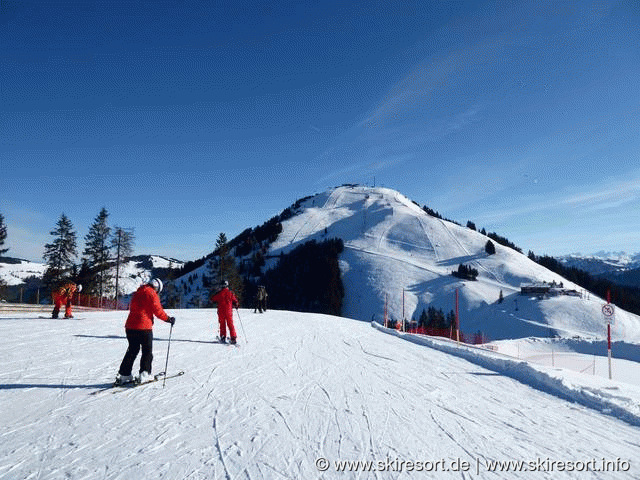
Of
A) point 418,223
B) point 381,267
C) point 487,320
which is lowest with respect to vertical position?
point 487,320

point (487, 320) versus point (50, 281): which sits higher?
point (50, 281)

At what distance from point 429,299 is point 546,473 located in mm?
101984

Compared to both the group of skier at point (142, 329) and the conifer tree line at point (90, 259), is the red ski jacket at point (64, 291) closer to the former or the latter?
the group of skier at point (142, 329)

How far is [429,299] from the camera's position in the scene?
332ft

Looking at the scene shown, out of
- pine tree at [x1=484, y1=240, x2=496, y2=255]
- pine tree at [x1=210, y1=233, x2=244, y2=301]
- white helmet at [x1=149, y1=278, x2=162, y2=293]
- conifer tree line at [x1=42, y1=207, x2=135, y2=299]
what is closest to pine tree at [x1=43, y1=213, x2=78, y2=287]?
conifer tree line at [x1=42, y1=207, x2=135, y2=299]

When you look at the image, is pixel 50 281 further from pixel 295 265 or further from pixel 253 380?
pixel 295 265

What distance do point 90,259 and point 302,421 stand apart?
53.3 meters

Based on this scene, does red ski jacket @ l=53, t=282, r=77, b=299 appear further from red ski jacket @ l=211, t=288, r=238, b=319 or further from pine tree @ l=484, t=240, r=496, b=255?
pine tree @ l=484, t=240, r=496, b=255

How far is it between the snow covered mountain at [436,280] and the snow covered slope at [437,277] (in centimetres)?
23

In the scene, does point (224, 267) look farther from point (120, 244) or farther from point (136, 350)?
point (136, 350)

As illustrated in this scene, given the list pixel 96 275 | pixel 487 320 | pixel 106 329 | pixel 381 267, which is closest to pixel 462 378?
pixel 106 329

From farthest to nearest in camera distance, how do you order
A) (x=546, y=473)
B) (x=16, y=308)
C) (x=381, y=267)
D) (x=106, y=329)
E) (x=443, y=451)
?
1. (x=381, y=267)
2. (x=16, y=308)
3. (x=106, y=329)
4. (x=443, y=451)
5. (x=546, y=473)

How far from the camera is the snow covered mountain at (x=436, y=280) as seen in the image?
82.9 meters

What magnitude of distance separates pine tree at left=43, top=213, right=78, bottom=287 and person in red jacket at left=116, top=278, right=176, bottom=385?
47179 millimetres
